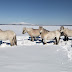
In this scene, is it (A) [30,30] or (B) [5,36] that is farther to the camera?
(A) [30,30]

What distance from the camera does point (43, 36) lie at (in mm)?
12703

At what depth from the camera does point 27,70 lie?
161 inches

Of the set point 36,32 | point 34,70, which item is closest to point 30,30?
point 36,32

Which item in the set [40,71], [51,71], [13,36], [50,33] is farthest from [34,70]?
[50,33]

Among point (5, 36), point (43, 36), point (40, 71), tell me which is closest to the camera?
point (40, 71)

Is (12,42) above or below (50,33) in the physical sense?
below

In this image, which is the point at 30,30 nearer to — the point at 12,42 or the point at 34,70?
the point at 12,42

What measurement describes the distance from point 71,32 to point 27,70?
13062mm

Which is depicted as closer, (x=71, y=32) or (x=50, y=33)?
(x=50, y=33)

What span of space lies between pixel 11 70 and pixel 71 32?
1330 centimetres

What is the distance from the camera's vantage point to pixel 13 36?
1184 centimetres

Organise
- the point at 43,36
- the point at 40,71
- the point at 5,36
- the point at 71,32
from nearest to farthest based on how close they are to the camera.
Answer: the point at 40,71
the point at 5,36
the point at 43,36
the point at 71,32

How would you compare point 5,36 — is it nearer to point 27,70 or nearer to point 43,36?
point 43,36

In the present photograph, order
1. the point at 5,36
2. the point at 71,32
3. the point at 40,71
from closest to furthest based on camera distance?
the point at 40,71 < the point at 5,36 < the point at 71,32
